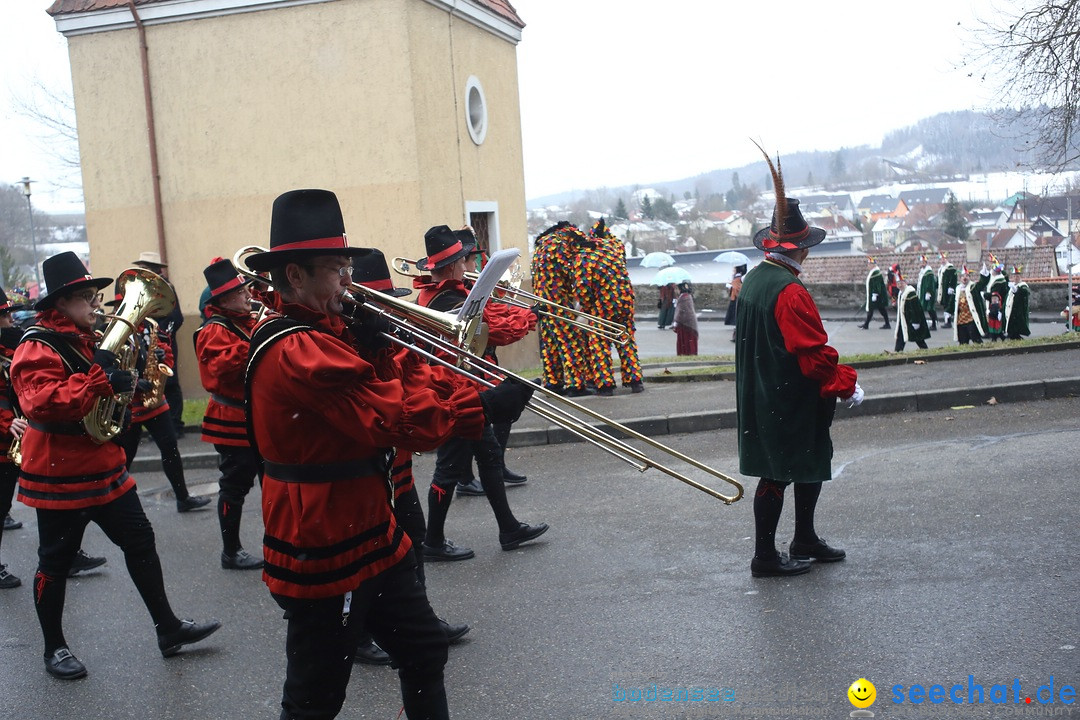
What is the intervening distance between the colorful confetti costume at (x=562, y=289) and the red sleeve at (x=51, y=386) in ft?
24.4

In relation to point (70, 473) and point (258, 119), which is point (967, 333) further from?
point (70, 473)

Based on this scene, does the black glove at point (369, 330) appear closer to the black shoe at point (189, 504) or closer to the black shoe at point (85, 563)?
the black shoe at point (85, 563)

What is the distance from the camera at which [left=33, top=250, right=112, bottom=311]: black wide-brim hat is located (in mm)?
4770

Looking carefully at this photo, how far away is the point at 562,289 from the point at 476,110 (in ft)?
16.2

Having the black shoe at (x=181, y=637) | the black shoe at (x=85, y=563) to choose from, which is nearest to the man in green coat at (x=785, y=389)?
the black shoe at (x=181, y=637)

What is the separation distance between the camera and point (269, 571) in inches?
127

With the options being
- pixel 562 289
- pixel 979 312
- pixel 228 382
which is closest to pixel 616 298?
pixel 562 289

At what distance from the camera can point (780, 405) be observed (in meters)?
5.12

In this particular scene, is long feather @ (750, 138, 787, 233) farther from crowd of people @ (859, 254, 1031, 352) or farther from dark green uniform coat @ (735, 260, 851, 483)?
crowd of people @ (859, 254, 1031, 352)

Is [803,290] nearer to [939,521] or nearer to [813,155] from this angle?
[939,521]

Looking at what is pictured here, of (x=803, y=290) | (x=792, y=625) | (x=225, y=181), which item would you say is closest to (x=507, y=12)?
(x=225, y=181)

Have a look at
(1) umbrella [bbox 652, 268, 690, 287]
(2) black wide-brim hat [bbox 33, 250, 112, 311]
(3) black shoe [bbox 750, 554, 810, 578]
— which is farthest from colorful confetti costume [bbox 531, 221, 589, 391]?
(1) umbrella [bbox 652, 268, 690, 287]

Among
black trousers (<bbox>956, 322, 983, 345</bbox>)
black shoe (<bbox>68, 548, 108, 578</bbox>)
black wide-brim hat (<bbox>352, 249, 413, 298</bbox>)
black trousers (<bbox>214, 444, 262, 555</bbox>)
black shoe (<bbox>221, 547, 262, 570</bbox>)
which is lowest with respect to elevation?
black trousers (<bbox>956, 322, 983, 345</bbox>)

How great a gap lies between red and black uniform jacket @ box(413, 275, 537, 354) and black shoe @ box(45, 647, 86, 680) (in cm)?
251
